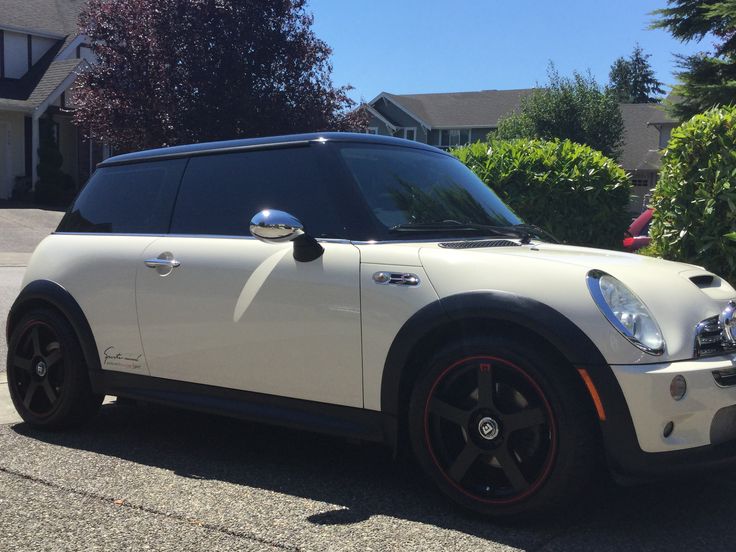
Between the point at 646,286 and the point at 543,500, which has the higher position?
the point at 646,286

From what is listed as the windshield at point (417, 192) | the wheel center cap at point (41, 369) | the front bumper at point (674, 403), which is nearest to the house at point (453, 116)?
the wheel center cap at point (41, 369)

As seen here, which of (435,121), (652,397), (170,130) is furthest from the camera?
(435,121)

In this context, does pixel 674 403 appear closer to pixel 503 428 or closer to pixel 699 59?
pixel 503 428

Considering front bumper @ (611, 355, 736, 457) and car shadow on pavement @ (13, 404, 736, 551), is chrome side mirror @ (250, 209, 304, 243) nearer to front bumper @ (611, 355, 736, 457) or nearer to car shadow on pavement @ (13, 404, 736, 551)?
car shadow on pavement @ (13, 404, 736, 551)

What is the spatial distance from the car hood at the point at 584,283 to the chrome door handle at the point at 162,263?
1.43 m

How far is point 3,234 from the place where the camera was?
2173cm

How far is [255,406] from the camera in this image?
3971mm

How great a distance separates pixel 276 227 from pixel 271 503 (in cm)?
128

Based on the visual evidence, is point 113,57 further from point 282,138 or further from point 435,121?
point 435,121

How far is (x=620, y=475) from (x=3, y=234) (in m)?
21.8

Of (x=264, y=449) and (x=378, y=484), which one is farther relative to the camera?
(x=264, y=449)

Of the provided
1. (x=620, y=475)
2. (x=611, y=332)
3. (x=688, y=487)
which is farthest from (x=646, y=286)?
(x=688, y=487)

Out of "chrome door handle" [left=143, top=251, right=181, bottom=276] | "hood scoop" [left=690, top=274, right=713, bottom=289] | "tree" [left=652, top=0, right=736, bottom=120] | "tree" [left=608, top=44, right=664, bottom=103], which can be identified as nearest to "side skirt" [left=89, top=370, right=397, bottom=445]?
"chrome door handle" [left=143, top=251, right=181, bottom=276]

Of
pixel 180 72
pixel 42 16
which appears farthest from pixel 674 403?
pixel 42 16
